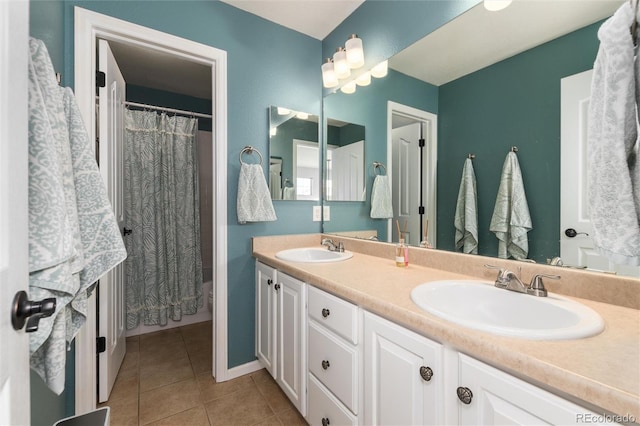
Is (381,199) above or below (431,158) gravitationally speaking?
below

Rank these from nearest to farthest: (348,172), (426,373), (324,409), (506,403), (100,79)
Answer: (506,403), (426,373), (324,409), (100,79), (348,172)

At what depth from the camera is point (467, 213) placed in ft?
4.16

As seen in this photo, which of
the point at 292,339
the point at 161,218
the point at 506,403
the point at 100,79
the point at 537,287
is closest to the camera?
the point at 506,403

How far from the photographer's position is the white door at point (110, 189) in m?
1.54

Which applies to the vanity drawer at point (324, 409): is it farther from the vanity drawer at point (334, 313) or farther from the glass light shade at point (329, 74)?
the glass light shade at point (329, 74)

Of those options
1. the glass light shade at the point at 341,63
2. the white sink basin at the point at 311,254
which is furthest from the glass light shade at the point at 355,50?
the white sink basin at the point at 311,254

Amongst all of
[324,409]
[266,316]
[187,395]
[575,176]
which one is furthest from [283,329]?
[575,176]

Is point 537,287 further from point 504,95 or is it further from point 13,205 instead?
point 13,205

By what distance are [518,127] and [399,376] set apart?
39.6 inches

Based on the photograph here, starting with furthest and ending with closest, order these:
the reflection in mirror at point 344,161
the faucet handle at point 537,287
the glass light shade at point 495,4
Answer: the reflection in mirror at point 344,161 < the glass light shade at point 495,4 < the faucet handle at point 537,287

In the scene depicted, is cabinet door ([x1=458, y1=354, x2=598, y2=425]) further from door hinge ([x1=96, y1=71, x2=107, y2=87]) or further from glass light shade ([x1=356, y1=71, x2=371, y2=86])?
door hinge ([x1=96, y1=71, x2=107, y2=87])

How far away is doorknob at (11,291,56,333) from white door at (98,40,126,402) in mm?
1246

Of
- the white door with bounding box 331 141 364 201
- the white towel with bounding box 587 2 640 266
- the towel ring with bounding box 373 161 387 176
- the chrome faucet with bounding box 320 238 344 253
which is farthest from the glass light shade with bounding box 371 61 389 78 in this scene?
the white towel with bounding box 587 2 640 266

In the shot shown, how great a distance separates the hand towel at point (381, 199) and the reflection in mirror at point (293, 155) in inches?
19.3
